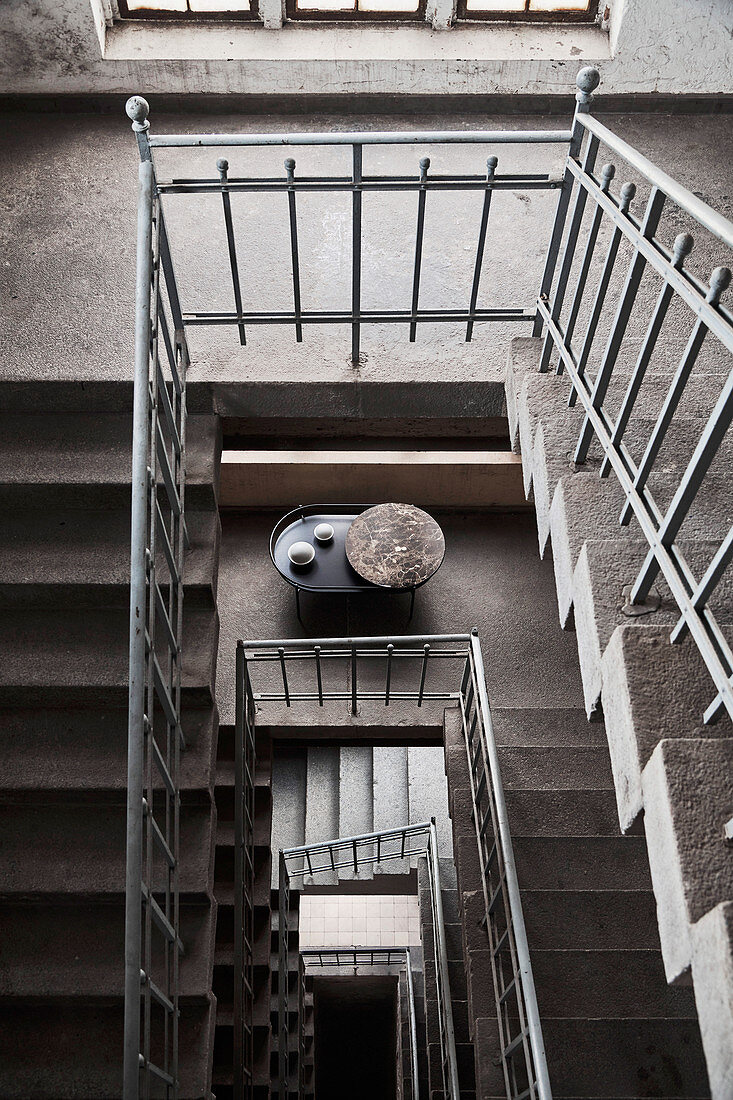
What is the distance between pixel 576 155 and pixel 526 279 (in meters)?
1.05

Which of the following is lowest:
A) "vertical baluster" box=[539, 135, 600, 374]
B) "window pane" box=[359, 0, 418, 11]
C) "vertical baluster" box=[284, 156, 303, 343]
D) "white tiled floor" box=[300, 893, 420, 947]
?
"white tiled floor" box=[300, 893, 420, 947]

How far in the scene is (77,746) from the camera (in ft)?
10.7

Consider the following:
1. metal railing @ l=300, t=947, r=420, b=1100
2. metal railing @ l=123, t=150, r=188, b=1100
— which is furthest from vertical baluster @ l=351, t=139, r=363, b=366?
metal railing @ l=300, t=947, r=420, b=1100

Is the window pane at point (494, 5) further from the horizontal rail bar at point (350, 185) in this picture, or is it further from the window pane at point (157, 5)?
the horizontal rail bar at point (350, 185)

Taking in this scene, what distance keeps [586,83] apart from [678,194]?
1178 mm

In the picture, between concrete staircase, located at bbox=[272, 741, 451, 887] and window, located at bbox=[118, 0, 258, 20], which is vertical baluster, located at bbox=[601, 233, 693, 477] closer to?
window, located at bbox=[118, 0, 258, 20]

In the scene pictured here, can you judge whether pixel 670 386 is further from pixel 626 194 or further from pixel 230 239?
pixel 230 239

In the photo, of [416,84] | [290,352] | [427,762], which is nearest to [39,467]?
A: [290,352]

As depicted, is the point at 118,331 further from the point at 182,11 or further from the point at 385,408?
the point at 182,11

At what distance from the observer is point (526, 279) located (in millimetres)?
4184

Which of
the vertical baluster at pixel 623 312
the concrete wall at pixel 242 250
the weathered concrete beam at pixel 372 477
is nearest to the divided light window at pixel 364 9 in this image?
the concrete wall at pixel 242 250

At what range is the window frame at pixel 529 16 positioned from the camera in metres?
5.04

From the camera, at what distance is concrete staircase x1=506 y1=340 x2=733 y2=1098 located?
5.76ft

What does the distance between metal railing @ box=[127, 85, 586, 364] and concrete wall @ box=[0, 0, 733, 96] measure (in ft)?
5.93
